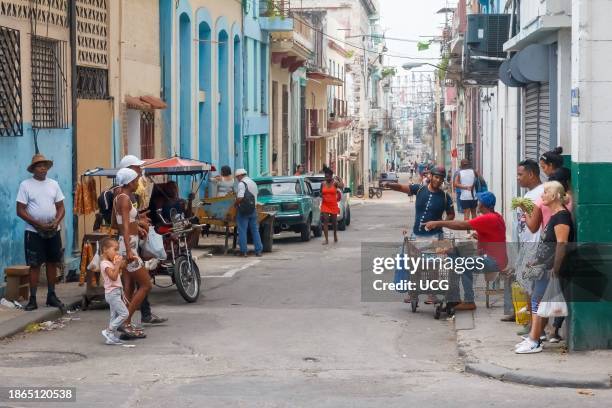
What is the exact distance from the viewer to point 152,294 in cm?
1606

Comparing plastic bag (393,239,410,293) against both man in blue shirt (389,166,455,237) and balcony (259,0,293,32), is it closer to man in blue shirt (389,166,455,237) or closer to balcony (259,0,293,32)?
man in blue shirt (389,166,455,237)

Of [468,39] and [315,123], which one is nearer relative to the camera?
[468,39]

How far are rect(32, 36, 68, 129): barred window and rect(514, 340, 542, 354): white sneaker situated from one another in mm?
8132

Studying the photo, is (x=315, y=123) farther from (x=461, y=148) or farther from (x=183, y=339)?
(x=183, y=339)

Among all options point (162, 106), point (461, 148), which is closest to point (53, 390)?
point (162, 106)

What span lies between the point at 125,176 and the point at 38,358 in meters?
2.32

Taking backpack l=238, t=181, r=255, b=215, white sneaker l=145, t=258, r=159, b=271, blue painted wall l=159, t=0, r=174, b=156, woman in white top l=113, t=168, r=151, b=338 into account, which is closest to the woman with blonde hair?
woman in white top l=113, t=168, r=151, b=338

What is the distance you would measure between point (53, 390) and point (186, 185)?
1827 cm

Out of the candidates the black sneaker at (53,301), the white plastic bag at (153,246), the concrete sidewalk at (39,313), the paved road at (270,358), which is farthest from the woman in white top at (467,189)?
the black sneaker at (53,301)

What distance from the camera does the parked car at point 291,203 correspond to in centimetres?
2659

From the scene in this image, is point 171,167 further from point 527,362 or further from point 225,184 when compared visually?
point 225,184

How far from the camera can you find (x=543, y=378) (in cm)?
1002

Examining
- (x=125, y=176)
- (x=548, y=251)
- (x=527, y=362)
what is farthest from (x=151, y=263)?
(x=527, y=362)

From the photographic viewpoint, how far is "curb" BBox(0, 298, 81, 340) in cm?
1248
